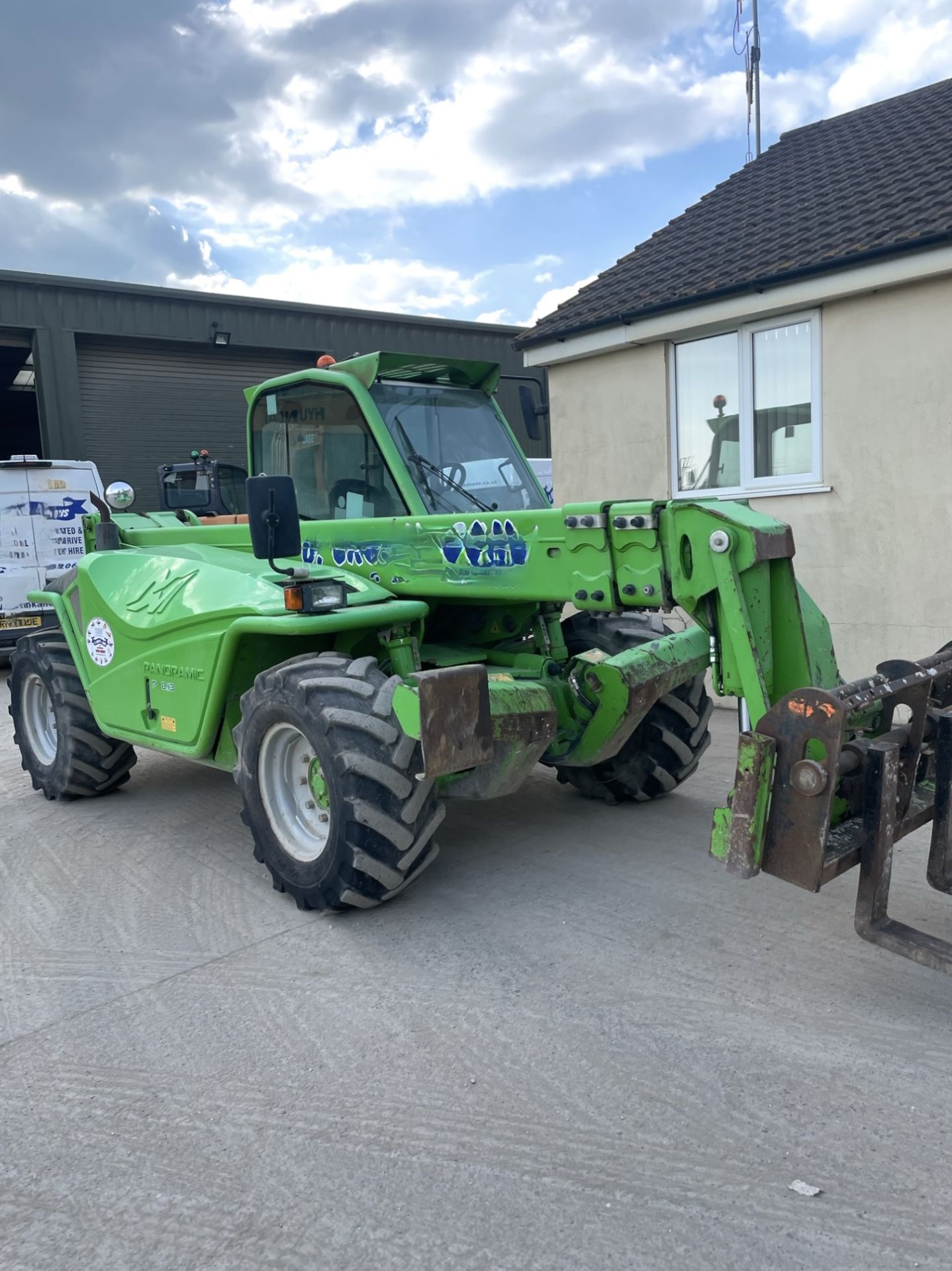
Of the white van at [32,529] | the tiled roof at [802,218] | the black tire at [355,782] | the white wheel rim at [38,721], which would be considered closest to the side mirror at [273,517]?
the black tire at [355,782]

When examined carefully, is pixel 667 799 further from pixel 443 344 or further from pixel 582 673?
pixel 443 344

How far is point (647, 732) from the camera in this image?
5.55 metres

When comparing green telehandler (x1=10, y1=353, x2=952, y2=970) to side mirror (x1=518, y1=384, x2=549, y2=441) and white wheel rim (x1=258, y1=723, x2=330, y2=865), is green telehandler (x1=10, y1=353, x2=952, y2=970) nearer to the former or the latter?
white wheel rim (x1=258, y1=723, x2=330, y2=865)

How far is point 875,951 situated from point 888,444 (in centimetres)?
456

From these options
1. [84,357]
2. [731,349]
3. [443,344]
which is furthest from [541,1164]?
[443,344]

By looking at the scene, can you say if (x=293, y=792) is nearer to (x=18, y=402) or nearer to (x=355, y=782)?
(x=355, y=782)

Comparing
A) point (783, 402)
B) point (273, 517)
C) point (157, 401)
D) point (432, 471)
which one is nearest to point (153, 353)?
point (157, 401)

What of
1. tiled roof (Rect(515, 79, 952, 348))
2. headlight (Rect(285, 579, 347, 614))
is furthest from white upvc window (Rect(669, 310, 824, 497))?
headlight (Rect(285, 579, 347, 614))

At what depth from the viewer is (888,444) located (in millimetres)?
7328

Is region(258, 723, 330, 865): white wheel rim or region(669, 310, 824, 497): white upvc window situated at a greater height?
region(669, 310, 824, 497): white upvc window

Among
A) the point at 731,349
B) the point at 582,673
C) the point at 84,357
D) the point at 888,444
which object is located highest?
the point at 84,357

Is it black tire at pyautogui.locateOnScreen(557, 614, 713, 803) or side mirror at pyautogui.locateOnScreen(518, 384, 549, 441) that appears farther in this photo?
side mirror at pyautogui.locateOnScreen(518, 384, 549, 441)

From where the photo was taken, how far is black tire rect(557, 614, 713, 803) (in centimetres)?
545

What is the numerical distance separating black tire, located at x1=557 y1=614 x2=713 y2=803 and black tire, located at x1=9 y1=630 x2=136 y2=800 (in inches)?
112
